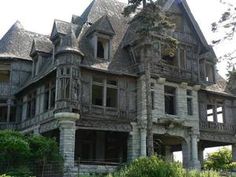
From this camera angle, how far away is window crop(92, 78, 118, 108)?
2961 cm

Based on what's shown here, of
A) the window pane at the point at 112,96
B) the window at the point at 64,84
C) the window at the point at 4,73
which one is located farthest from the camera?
the window at the point at 4,73

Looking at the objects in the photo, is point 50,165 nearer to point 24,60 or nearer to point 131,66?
point 131,66

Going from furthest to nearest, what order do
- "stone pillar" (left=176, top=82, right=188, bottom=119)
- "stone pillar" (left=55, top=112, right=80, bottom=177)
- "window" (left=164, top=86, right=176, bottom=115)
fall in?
"window" (left=164, top=86, right=176, bottom=115) < "stone pillar" (left=176, top=82, right=188, bottom=119) < "stone pillar" (left=55, top=112, right=80, bottom=177)

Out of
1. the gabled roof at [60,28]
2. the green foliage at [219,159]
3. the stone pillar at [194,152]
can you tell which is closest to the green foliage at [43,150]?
the gabled roof at [60,28]

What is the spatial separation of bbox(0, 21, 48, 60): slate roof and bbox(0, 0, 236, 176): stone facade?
0.56 ft

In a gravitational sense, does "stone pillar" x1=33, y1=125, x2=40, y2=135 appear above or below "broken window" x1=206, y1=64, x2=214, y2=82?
A: below

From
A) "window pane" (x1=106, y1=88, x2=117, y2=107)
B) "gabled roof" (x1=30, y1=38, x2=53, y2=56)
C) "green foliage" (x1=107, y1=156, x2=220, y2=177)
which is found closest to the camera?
"green foliage" (x1=107, y1=156, x2=220, y2=177)

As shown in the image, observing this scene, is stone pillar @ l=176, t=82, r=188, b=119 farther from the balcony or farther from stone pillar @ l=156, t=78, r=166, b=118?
the balcony

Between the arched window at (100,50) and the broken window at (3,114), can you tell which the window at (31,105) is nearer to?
the broken window at (3,114)

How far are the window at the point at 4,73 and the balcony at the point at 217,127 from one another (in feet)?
60.4

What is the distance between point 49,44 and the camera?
36000 millimetres

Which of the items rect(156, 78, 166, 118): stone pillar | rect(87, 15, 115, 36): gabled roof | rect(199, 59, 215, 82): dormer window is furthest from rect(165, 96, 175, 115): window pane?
rect(87, 15, 115, 36): gabled roof

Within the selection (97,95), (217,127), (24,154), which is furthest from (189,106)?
(24,154)

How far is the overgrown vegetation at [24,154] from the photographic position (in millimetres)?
24844
